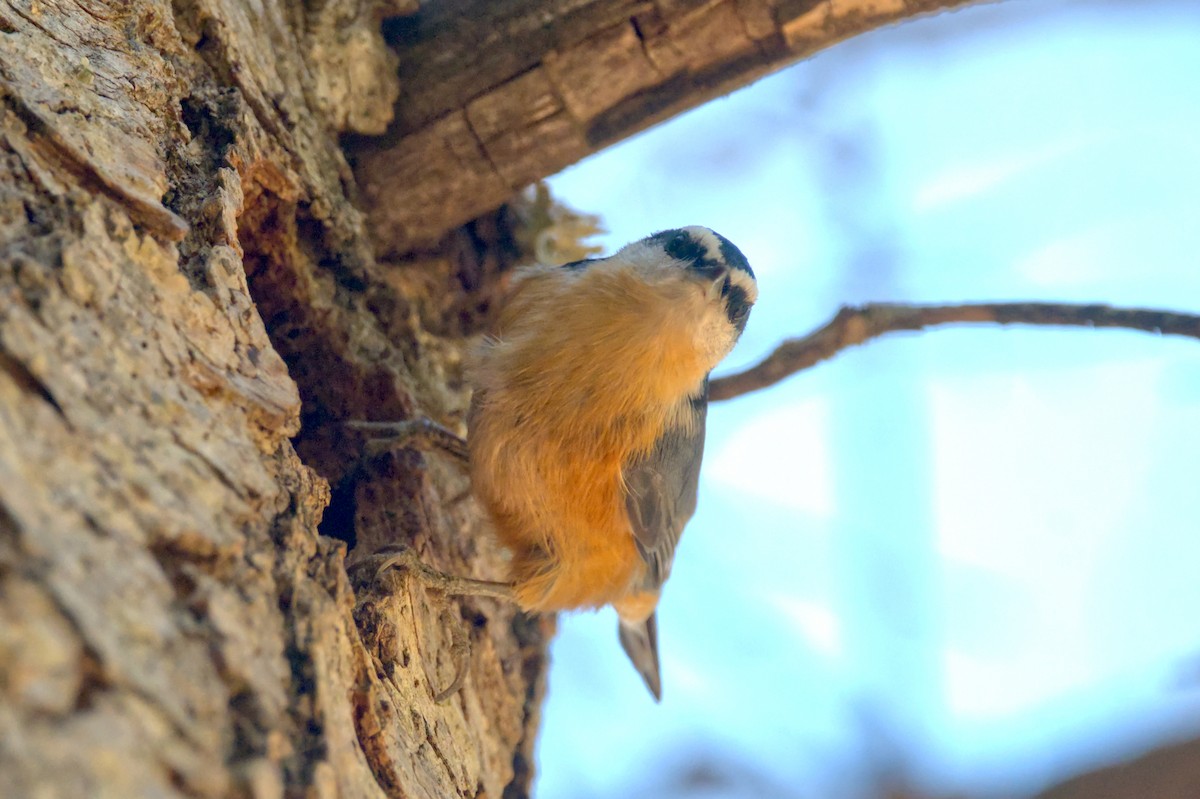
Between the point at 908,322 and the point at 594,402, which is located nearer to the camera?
the point at 594,402

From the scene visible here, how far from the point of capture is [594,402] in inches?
96.8

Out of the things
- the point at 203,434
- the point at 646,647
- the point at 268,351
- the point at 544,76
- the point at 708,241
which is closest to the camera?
the point at 203,434

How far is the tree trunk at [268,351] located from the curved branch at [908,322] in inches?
28.8

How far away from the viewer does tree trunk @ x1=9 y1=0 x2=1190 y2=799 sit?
1.02 m

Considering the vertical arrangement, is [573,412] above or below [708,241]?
below

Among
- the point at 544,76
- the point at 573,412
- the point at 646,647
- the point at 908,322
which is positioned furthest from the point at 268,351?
the point at 646,647

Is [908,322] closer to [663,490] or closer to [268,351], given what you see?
[663,490]

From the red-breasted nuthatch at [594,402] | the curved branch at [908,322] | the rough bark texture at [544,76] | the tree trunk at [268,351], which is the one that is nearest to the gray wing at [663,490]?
the red-breasted nuthatch at [594,402]

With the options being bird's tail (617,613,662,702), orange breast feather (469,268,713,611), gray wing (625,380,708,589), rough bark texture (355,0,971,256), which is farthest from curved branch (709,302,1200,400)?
bird's tail (617,613,662,702)

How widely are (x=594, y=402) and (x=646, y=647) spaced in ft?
4.32

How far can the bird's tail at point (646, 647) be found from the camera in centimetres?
341

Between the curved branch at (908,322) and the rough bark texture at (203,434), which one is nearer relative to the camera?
the rough bark texture at (203,434)

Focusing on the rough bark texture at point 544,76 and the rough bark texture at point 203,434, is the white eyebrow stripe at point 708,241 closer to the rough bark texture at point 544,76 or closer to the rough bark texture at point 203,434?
the rough bark texture at point 544,76

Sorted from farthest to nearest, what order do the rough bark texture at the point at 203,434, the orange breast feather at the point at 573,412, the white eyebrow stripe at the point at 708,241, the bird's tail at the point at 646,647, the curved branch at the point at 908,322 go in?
1. the bird's tail at the point at 646,647
2. the white eyebrow stripe at the point at 708,241
3. the orange breast feather at the point at 573,412
4. the curved branch at the point at 908,322
5. the rough bark texture at the point at 203,434
